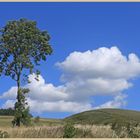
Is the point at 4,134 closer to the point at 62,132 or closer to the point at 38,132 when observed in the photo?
the point at 38,132

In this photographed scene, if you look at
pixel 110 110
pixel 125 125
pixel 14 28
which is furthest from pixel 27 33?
pixel 110 110

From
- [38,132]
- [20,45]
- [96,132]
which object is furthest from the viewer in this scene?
[20,45]

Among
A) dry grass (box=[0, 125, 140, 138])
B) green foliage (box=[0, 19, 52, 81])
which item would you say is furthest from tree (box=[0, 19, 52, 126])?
dry grass (box=[0, 125, 140, 138])

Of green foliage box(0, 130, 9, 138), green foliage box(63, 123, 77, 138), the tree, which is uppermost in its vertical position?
the tree

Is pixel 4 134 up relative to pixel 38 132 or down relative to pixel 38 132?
down

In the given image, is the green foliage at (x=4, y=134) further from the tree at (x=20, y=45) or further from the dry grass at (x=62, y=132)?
the tree at (x=20, y=45)

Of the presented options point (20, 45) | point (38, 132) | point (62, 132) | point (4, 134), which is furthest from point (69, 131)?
point (20, 45)

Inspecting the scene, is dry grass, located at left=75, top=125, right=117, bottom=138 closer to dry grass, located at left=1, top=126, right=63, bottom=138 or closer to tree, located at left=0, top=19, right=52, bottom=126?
dry grass, located at left=1, top=126, right=63, bottom=138

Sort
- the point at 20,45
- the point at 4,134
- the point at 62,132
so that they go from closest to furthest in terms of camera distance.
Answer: the point at 4,134 < the point at 62,132 < the point at 20,45

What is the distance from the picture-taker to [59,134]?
41406 millimetres

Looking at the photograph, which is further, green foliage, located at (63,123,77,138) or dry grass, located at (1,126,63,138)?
green foliage, located at (63,123,77,138)

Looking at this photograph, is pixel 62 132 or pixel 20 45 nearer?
pixel 62 132

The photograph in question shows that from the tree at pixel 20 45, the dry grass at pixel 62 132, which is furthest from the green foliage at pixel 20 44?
the dry grass at pixel 62 132

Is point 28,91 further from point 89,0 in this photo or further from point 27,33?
point 89,0
